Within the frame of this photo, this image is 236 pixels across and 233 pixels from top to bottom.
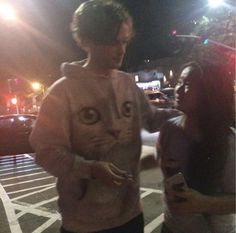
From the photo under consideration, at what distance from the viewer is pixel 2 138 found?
15727 millimetres

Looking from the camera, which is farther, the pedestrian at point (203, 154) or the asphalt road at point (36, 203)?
the asphalt road at point (36, 203)

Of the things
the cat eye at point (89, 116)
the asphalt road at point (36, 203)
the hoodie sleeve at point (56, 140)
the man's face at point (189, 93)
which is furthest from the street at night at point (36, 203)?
the hoodie sleeve at point (56, 140)

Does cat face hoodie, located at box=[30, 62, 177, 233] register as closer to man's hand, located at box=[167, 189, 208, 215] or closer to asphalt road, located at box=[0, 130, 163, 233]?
man's hand, located at box=[167, 189, 208, 215]

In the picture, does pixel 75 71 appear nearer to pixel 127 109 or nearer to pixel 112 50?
pixel 112 50

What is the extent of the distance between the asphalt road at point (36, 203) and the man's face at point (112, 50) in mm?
1958

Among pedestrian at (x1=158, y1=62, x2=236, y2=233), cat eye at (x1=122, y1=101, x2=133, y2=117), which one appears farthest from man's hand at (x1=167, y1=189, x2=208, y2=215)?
cat eye at (x1=122, y1=101, x2=133, y2=117)

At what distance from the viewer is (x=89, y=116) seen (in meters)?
2.02

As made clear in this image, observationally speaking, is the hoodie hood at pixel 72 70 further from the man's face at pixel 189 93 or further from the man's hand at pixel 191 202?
the man's hand at pixel 191 202

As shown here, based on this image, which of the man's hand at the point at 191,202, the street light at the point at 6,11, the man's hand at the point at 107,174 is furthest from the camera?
the street light at the point at 6,11

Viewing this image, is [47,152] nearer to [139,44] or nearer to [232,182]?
[232,182]

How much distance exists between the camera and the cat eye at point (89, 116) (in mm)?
2000

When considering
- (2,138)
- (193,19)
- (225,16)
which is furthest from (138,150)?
(193,19)

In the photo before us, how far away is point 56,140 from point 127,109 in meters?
0.43

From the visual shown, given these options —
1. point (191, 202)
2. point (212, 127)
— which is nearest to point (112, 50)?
point (212, 127)
